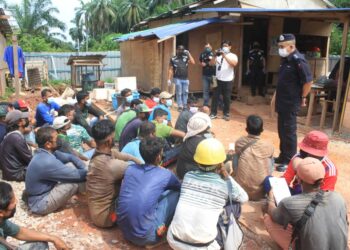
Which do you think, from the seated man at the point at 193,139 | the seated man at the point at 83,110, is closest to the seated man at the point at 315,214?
the seated man at the point at 193,139

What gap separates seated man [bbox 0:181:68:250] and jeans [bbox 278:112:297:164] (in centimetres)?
341

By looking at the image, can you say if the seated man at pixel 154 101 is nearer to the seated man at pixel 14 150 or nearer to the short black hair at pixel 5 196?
the seated man at pixel 14 150

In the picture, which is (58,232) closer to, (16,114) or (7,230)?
(7,230)

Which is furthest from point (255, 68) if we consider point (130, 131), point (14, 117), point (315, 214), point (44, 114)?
point (315, 214)

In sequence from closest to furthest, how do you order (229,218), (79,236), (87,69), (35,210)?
(229,218), (79,236), (35,210), (87,69)

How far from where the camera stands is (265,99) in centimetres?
1088

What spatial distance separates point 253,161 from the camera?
387 cm

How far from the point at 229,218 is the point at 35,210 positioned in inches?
87.0

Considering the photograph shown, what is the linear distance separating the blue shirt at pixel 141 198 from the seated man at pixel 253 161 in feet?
3.29

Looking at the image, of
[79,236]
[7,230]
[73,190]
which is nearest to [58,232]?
[79,236]

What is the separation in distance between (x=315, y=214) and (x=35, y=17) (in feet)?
110

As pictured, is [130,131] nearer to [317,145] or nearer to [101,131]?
[101,131]

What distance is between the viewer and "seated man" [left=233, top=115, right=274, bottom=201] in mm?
3873

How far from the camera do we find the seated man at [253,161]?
3.87 m
